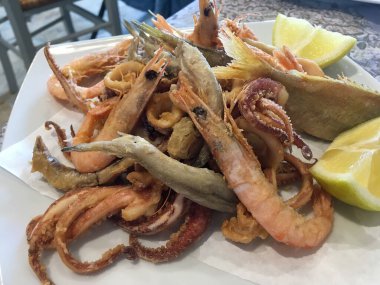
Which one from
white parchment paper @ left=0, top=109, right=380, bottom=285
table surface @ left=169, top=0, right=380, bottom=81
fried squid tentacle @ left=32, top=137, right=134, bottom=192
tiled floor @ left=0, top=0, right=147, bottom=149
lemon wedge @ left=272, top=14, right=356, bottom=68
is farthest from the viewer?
tiled floor @ left=0, top=0, right=147, bottom=149

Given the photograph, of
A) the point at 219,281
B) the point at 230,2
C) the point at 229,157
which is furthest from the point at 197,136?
the point at 230,2

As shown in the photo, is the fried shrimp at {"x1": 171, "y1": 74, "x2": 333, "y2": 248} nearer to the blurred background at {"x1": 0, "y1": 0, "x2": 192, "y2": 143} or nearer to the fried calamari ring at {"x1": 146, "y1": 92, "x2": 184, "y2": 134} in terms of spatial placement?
the fried calamari ring at {"x1": 146, "y1": 92, "x2": 184, "y2": 134}

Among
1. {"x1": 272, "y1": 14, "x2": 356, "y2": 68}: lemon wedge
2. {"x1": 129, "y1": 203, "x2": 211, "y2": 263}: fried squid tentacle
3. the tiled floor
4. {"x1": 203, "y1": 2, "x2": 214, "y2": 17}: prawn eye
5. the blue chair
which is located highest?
{"x1": 203, "y1": 2, "x2": 214, "y2": 17}: prawn eye

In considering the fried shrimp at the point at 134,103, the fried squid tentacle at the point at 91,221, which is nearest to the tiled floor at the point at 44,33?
the fried shrimp at the point at 134,103

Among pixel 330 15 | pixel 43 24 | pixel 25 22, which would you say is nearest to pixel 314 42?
pixel 330 15

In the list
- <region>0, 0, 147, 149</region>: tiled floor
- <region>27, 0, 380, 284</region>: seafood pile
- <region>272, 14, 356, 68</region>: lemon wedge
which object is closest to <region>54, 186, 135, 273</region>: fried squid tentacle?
<region>27, 0, 380, 284</region>: seafood pile

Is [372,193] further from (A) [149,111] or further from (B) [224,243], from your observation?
(A) [149,111]

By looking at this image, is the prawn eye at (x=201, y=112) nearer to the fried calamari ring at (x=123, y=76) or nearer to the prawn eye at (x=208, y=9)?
the fried calamari ring at (x=123, y=76)
